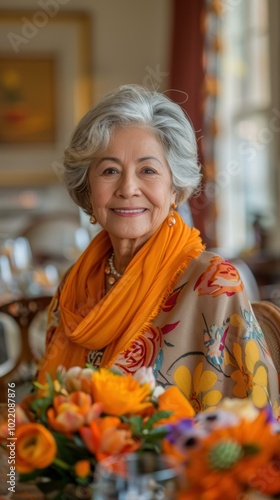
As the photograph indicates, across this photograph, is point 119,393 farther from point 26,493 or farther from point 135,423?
point 26,493

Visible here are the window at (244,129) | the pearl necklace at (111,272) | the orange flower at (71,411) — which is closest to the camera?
the orange flower at (71,411)

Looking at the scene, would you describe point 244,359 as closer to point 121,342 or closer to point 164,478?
point 121,342

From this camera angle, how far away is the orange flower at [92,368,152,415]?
98 cm

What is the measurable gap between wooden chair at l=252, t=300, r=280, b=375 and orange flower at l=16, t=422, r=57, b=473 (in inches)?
30.8

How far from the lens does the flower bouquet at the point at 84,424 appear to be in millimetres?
923

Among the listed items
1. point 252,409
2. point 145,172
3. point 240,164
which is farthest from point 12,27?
point 252,409

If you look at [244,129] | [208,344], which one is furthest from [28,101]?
[208,344]

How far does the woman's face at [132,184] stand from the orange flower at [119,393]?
0.67 metres

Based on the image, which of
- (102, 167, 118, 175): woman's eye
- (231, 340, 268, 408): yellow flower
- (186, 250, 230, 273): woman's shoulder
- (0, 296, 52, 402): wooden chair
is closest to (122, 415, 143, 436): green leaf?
(231, 340, 268, 408): yellow flower

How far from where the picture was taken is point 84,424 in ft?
3.15

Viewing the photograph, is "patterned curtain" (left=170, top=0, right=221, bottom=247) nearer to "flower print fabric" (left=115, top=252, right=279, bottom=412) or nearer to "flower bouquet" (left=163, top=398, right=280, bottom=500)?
"flower print fabric" (left=115, top=252, right=279, bottom=412)

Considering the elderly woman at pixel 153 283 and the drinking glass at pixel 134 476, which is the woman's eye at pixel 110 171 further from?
the drinking glass at pixel 134 476

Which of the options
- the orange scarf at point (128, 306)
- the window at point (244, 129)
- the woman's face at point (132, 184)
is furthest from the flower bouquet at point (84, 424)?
the window at point (244, 129)

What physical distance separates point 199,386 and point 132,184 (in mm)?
396
